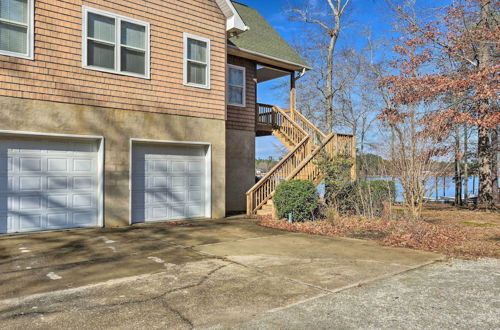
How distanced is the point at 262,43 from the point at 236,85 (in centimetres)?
211

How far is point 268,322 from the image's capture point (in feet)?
11.2

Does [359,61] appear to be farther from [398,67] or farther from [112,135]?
[112,135]

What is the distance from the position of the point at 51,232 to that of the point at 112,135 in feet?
8.42

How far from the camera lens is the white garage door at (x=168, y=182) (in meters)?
9.65

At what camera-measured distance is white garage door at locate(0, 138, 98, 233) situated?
7750 millimetres

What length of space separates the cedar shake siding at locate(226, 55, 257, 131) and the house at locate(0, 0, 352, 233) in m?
1.10

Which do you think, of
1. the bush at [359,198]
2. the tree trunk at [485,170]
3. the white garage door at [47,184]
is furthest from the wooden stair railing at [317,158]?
the tree trunk at [485,170]

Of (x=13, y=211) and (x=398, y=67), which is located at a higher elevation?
(x=398, y=67)

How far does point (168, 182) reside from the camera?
10203 millimetres

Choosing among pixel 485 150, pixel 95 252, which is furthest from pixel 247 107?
pixel 485 150

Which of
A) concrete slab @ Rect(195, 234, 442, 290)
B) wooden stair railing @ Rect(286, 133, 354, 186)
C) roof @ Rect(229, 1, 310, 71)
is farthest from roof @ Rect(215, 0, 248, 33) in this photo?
concrete slab @ Rect(195, 234, 442, 290)

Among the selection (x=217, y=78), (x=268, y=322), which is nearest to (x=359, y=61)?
(x=217, y=78)

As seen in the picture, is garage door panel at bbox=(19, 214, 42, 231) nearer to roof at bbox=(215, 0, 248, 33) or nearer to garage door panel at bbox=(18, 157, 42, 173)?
garage door panel at bbox=(18, 157, 42, 173)

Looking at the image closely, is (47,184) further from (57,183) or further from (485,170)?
(485,170)
